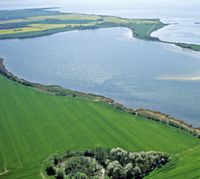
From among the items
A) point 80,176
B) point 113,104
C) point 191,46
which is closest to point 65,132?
point 113,104

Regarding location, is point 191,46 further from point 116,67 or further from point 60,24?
point 60,24

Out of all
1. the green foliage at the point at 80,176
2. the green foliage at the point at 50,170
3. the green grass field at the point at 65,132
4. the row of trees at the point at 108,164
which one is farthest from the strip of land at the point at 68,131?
the green foliage at the point at 80,176

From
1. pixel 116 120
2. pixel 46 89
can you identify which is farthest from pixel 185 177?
pixel 46 89

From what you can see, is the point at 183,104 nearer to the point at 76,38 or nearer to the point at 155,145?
the point at 155,145

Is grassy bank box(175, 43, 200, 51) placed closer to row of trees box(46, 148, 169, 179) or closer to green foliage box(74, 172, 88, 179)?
row of trees box(46, 148, 169, 179)

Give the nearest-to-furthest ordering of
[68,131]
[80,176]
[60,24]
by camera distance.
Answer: [80,176], [68,131], [60,24]

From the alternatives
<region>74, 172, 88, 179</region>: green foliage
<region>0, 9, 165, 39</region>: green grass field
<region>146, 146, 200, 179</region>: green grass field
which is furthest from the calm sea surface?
<region>74, 172, 88, 179</region>: green foliage

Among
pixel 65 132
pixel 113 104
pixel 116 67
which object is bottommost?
pixel 65 132
